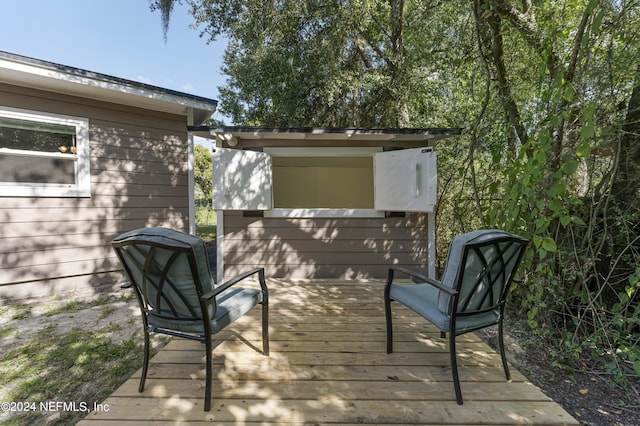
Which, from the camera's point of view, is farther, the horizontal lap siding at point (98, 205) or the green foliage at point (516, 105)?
the horizontal lap siding at point (98, 205)

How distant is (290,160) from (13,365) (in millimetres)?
5037

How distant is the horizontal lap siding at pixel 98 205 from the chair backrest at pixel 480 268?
151 inches

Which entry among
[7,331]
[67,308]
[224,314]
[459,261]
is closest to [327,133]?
[459,261]

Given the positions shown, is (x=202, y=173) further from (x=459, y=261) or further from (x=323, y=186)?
(x=459, y=261)

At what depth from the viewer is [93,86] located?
3.15 metres

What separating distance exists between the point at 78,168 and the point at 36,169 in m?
0.38

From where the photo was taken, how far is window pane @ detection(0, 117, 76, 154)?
9.98ft

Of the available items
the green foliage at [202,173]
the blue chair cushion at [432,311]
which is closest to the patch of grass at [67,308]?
the blue chair cushion at [432,311]

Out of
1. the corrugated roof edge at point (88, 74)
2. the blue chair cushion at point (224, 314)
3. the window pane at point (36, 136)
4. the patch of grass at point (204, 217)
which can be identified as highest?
the corrugated roof edge at point (88, 74)

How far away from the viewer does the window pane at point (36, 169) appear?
3.04 m

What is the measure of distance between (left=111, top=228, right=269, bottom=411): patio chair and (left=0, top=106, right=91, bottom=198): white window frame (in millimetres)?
2762

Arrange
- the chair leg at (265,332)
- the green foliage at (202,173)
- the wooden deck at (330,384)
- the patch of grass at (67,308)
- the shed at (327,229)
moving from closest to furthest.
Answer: the wooden deck at (330,384)
the chair leg at (265,332)
the patch of grass at (67,308)
the shed at (327,229)
the green foliage at (202,173)

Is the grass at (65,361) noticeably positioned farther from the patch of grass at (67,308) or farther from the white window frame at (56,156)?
the white window frame at (56,156)

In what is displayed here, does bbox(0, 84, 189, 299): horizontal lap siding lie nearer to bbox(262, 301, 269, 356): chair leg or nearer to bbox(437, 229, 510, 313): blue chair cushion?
bbox(262, 301, 269, 356): chair leg
